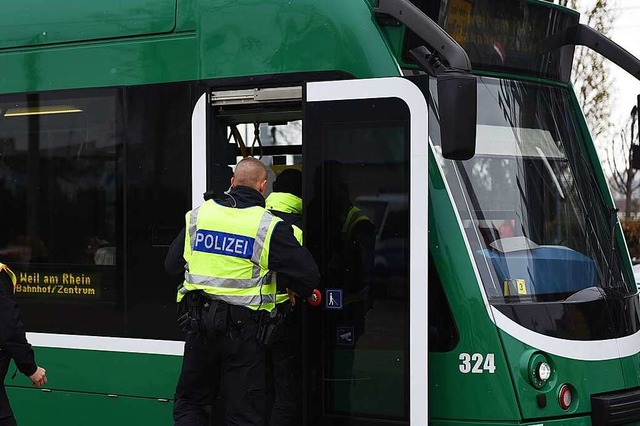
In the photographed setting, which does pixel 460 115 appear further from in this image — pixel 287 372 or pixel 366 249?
pixel 287 372

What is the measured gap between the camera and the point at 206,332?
5.40 meters

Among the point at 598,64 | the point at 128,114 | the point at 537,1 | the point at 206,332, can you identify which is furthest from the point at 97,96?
the point at 598,64

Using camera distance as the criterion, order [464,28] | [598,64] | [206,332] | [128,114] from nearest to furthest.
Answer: [206,332]
[464,28]
[128,114]
[598,64]

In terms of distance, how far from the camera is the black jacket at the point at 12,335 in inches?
202

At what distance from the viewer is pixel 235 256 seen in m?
5.39

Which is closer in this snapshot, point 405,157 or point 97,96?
point 405,157

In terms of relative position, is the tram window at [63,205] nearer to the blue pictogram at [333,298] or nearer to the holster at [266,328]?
the holster at [266,328]

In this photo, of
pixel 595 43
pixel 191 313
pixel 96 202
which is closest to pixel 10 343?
pixel 191 313

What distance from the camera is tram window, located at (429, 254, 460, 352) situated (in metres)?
5.40

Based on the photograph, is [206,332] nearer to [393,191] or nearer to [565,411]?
[393,191]

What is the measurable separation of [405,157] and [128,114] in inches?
68.5

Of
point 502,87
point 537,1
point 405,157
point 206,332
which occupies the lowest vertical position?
point 206,332

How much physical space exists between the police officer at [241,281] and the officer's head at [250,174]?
0.06 meters

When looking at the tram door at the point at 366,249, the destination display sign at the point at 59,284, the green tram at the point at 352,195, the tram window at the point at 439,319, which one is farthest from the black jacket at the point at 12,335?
the tram window at the point at 439,319
